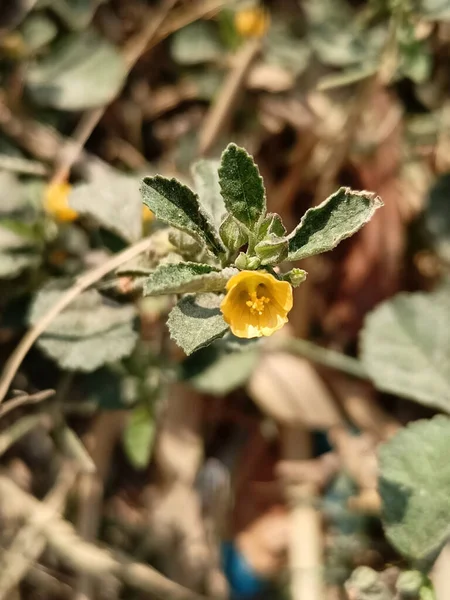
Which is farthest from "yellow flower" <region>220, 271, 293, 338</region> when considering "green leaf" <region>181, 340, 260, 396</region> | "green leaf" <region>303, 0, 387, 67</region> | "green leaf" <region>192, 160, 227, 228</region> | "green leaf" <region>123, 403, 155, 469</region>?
"green leaf" <region>303, 0, 387, 67</region>

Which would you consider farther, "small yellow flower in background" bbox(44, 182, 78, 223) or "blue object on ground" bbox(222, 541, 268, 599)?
"blue object on ground" bbox(222, 541, 268, 599)

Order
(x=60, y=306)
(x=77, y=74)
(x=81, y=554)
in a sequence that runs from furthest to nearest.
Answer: (x=77, y=74)
(x=81, y=554)
(x=60, y=306)

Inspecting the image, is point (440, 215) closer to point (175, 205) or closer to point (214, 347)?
point (214, 347)

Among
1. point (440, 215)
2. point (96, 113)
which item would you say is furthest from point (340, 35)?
point (96, 113)

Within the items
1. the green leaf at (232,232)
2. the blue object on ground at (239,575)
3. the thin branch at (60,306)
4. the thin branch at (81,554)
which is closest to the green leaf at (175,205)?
the green leaf at (232,232)

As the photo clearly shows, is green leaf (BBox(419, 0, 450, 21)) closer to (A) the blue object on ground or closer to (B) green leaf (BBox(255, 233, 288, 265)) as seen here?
(B) green leaf (BBox(255, 233, 288, 265))
